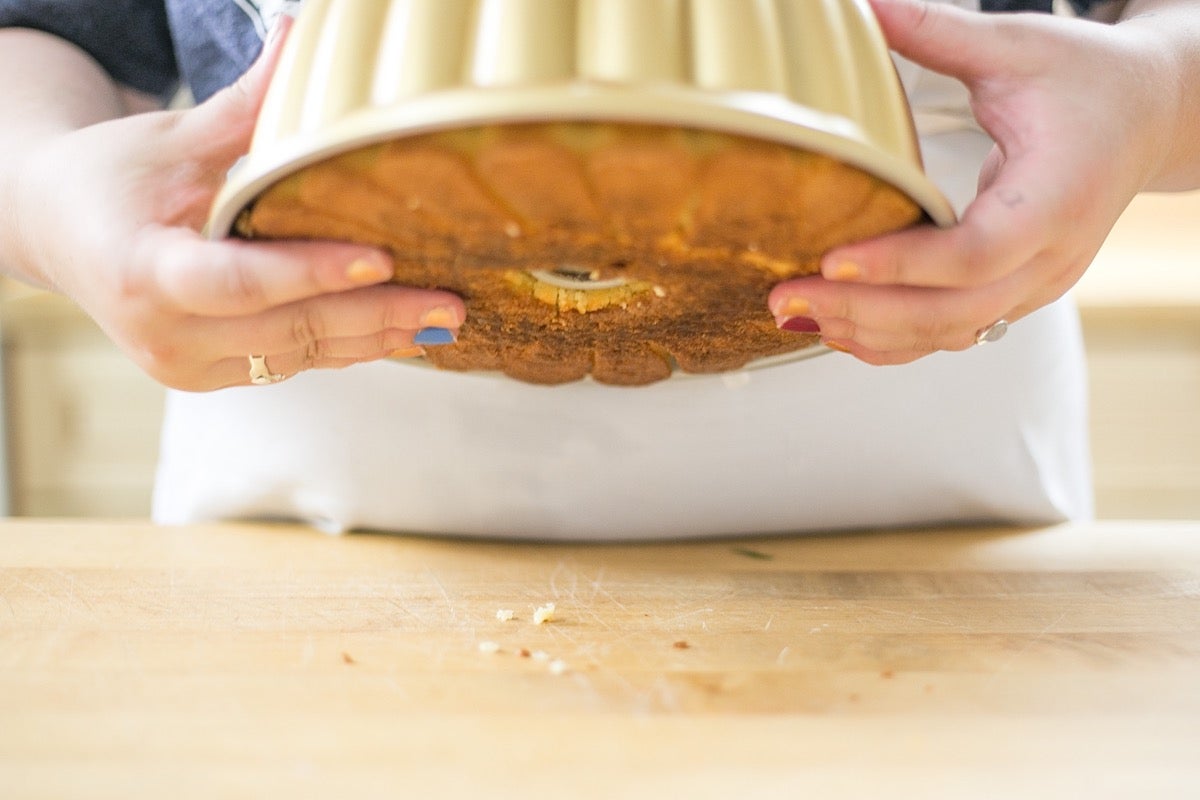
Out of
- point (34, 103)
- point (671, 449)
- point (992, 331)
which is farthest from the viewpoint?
point (671, 449)

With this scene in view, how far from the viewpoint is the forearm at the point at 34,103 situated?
0.61 m

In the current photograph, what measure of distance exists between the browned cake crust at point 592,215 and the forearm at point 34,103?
28 centimetres

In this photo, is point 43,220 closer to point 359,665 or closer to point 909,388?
point 359,665

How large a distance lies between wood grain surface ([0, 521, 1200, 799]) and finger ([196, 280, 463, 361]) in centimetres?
15

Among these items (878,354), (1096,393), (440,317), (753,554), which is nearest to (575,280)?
(440,317)

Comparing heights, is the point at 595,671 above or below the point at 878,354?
below

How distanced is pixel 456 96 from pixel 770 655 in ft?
1.03

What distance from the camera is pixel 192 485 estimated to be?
0.83 m

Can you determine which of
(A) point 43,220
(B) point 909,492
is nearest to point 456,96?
(A) point 43,220

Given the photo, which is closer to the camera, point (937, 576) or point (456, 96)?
point (456, 96)

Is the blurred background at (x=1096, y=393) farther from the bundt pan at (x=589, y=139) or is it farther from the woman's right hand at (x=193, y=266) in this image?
the bundt pan at (x=589, y=139)

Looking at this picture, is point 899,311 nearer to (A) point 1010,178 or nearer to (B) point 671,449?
(A) point 1010,178

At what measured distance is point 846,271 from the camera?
1.38ft

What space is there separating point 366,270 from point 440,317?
0.21ft
